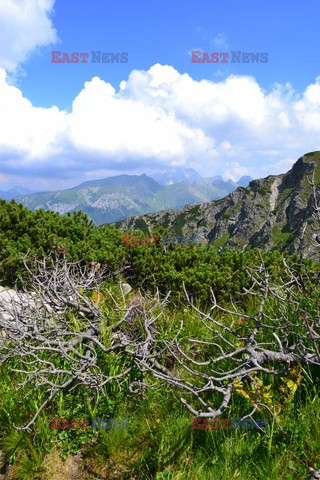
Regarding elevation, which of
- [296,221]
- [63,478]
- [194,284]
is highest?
[194,284]

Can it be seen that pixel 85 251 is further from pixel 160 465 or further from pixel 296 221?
pixel 296 221

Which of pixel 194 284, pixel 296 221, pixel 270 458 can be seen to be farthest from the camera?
pixel 296 221

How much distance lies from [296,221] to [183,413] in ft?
584

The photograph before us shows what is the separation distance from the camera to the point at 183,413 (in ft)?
Answer: 13.3

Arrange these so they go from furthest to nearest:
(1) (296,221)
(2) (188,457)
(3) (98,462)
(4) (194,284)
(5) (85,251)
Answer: (1) (296,221) < (5) (85,251) < (4) (194,284) < (3) (98,462) < (2) (188,457)

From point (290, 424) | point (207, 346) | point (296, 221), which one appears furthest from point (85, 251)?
point (296, 221)

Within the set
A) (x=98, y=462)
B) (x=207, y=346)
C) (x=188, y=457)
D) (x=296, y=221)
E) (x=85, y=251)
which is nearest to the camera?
(x=188, y=457)

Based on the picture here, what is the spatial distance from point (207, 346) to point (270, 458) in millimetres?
2434

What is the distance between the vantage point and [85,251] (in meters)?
9.36

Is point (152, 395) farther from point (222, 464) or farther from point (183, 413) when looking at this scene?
point (222, 464)

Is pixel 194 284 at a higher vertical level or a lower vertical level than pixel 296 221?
higher

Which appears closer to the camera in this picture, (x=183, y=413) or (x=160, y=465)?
(x=160, y=465)

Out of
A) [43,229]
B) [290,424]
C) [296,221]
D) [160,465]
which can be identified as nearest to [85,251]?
[43,229]

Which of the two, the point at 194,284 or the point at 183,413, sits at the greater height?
the point at 194,284
